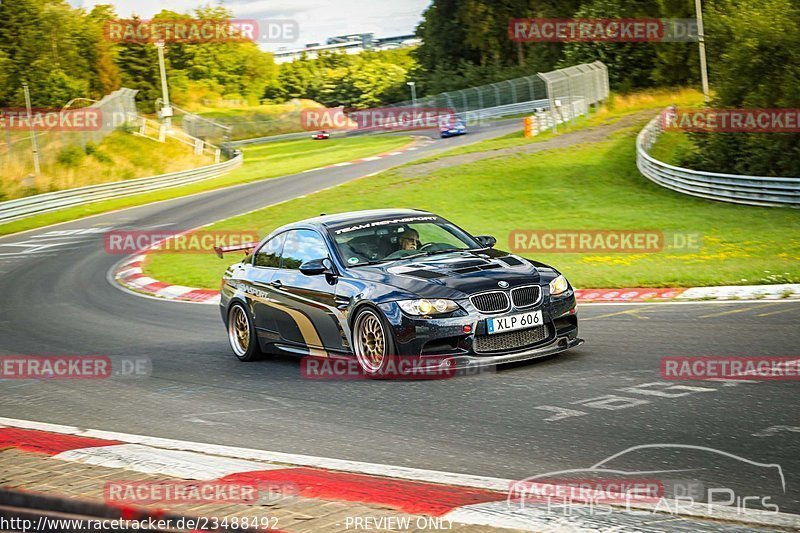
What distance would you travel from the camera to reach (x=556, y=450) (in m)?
5.92

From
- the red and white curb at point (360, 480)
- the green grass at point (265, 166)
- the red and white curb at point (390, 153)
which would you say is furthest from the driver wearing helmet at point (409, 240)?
the red and white curb at point (390, 153)

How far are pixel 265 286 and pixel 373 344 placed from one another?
6.77ft

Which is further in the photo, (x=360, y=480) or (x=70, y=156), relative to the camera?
(x=70, y=156)

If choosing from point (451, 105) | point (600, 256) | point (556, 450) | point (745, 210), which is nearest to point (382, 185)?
point (745, 210)

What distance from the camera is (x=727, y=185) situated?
25781mm

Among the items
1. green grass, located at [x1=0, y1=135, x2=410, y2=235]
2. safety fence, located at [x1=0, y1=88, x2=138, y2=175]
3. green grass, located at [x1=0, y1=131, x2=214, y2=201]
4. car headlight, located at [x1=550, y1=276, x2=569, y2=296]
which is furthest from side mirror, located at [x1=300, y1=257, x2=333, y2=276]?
green grass, located at [x1=0, y1=131, x2=214, y2=201]

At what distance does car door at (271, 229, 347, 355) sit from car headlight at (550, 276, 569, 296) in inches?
75.1

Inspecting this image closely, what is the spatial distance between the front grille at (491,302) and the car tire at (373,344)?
76cm

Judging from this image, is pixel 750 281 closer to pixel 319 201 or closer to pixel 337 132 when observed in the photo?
pixel 319 201

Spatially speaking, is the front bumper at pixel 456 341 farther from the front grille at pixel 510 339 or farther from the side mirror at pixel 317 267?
the side mirror at pixel 317 267

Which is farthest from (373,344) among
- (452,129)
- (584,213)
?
(452,129)

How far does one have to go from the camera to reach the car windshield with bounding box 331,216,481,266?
957 cm

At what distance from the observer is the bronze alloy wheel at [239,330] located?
35.7 ft

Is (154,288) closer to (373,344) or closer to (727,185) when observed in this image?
(373,344)
